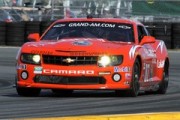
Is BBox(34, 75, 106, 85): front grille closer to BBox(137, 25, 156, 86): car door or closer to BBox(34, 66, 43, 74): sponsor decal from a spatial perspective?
BBox(34, 66, 43, 74): sponsor decal

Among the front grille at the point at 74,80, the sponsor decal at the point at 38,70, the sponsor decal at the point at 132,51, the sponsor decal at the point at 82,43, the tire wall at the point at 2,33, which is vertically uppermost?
the sponsor decal at the point at 82,43

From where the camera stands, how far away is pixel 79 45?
36.5 ft

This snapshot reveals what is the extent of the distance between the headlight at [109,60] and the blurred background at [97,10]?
22.8m

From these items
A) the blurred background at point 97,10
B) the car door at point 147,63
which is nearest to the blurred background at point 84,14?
the blurred background at point 97,10

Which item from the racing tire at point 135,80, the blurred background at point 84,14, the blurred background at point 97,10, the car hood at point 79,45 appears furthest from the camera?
the blurred background at point 97,10

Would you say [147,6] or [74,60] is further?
[147,6]

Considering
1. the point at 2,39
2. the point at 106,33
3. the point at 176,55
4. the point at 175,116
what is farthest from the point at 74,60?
the point at 2,39

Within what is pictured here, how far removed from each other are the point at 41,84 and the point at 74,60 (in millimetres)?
643

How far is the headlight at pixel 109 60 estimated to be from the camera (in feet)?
35.9

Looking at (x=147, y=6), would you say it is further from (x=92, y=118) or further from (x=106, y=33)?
(x=92, y=118)

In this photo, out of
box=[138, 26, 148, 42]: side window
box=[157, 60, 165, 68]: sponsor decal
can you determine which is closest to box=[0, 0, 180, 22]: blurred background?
box=[138, 26, 148, 42]: side window

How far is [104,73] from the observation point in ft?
35.9

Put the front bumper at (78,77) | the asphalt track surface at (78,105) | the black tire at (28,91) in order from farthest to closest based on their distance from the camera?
the black tire at (28,91), the front bumper at (78,77), the asphalt track surface at (78,105)

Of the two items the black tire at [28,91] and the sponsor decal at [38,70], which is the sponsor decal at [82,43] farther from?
the black tire at [28,91]
